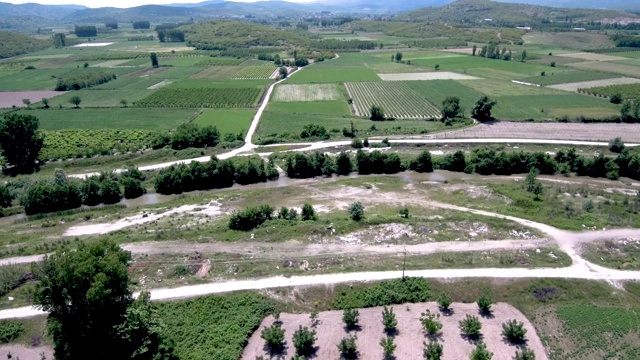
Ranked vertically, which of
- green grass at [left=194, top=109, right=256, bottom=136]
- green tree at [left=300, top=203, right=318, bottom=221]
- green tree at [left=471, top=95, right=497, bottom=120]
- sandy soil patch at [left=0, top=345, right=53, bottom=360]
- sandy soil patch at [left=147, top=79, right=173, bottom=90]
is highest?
sandy soil patch at [left=147, top=79, right=173, bottom=90]

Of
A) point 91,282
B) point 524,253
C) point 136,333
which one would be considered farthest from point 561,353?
point 91,282

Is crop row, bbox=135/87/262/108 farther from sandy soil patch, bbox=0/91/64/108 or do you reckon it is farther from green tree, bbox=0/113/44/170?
green tree, bbox=0/113/44/170

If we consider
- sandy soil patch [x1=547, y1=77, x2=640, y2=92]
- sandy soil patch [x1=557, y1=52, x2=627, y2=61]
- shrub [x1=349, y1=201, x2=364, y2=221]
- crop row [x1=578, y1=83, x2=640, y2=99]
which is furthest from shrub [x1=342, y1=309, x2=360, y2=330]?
sandy soil patch [x1=557, y1=52, x2=627, y2=61]

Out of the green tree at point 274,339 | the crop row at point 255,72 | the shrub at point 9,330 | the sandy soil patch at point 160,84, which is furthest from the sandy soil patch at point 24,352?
the crop row at point 255,72

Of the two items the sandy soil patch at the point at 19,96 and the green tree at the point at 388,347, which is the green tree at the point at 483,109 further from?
the sandy soil patch at the point at 19,96

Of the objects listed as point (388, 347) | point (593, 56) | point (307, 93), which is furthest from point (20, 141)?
point (593, 56)

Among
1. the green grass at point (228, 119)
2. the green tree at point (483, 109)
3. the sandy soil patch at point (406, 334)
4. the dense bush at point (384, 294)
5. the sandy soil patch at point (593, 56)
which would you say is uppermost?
the sandy soil patch at point (593, 56)

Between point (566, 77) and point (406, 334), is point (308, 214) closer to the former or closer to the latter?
point (406, 334)
